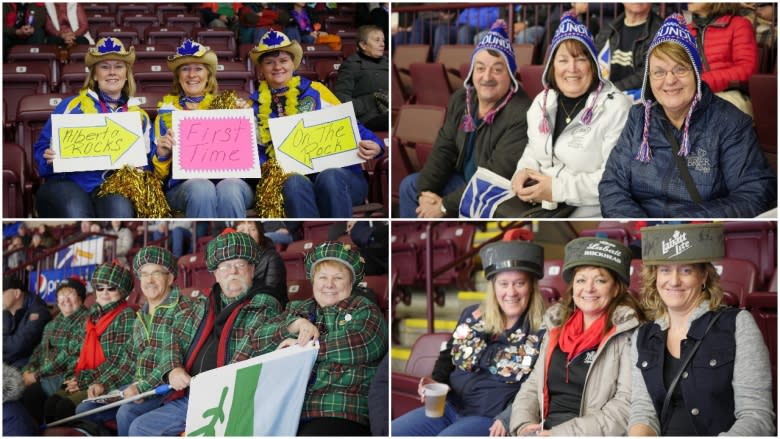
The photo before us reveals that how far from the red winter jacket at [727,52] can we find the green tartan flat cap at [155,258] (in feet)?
6.54

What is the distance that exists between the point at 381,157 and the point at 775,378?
5.04 feet

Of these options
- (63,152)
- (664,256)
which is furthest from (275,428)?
(664,256)

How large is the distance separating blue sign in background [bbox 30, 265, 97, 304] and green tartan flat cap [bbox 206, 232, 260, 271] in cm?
48

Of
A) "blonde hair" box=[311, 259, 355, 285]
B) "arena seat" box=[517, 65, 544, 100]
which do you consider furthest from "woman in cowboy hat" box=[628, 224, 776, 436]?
"blonde hair" box=[311, 259, 355, 285]

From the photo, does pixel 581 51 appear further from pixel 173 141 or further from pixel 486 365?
pixel 173 141

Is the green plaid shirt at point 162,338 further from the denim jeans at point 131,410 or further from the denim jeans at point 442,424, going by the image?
the denim jeans at point 442,424

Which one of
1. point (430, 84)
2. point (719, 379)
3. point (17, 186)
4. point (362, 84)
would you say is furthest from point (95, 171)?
point (719, 379)

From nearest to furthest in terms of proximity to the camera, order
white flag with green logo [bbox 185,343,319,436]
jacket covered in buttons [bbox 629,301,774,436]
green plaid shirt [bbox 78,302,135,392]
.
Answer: jacket covered in buttons [bbox 629,301,774,436], white flag with green logo [bbox 185,343,319,436], green plaid shirt [bbox 78,302,135,392]

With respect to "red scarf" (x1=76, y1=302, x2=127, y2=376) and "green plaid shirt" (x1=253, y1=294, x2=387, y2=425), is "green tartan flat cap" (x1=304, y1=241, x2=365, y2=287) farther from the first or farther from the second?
"red scarf" (x1=76, y1=302, x2=127, y2=376)

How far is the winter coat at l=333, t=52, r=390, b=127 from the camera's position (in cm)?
314

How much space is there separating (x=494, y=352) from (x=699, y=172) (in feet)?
2.96

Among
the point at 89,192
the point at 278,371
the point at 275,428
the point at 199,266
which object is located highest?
the point at 89,192

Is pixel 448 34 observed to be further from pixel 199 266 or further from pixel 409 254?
pixel 199 266

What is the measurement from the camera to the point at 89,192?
309cm
